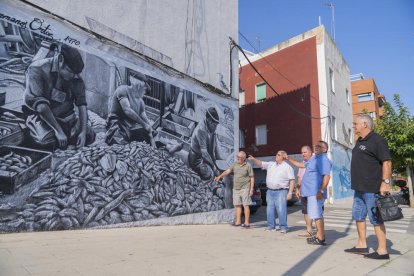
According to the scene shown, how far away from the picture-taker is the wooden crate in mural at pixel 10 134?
4734 mm

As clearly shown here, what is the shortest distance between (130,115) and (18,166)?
2377 millimetres

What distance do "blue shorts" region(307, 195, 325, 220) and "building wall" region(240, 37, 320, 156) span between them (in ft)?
48.3

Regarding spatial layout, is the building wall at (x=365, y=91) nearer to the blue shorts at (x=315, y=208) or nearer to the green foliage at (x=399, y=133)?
the green foliage at (x=399, y=133)

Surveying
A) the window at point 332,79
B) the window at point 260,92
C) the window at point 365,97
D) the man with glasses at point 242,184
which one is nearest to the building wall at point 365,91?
the window at point 365,97

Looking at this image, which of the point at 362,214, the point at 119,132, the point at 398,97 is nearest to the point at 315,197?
the point at 362,214

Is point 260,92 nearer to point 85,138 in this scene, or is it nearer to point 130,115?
point 130,115

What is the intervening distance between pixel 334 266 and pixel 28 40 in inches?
219

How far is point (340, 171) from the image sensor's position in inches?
816

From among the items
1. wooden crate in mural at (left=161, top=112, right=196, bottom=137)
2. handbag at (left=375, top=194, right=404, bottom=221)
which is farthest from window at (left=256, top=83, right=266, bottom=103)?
handbag at (left=375, top=194, right=404, bottom=221)

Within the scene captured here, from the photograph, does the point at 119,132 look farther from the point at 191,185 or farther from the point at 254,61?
the point at 254,61

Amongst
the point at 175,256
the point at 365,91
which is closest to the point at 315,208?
the point at 175,256

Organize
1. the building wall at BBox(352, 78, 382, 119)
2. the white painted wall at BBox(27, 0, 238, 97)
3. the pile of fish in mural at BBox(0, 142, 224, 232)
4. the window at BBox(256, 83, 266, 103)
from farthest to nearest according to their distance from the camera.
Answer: the building wall at BBox(352, 78, 382, 119) → the window at BBox(256, 83, 266, 103) → the white painted wall at BBox(27, 0, 238, 97) → the pile of fish in mural at BBox(0, 142, 224, 232)

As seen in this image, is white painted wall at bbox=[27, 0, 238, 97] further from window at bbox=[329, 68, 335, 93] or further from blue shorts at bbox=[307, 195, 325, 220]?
window at bbox=[329, 68, 335, 93]

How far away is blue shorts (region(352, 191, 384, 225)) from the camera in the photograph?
4.34 metres
